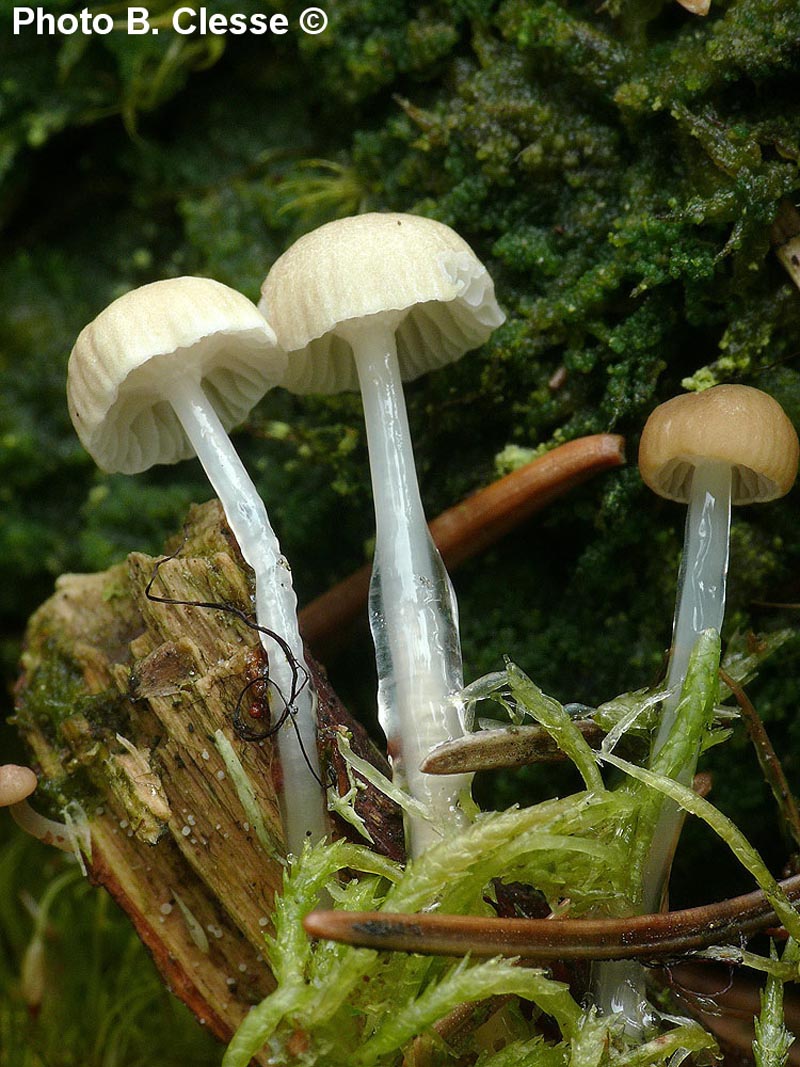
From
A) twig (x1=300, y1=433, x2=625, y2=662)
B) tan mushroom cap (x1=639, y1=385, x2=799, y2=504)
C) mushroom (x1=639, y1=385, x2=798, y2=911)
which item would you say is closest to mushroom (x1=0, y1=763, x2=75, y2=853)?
twig (x1=300, y1=433, x2=625, y2=662)

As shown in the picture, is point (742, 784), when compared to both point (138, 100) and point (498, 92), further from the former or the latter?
point (138, 100)

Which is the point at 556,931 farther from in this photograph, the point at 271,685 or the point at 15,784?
the point at 15,784

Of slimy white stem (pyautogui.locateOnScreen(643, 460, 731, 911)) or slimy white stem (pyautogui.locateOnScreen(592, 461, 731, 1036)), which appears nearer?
slimy white stem (pyautogui.locateOnScreen(592, 461, 731, 1036))

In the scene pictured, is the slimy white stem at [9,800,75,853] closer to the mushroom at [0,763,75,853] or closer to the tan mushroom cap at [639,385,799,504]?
the mushroom at [0,763,75,853]

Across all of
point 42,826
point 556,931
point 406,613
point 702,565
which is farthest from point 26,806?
point 702,565

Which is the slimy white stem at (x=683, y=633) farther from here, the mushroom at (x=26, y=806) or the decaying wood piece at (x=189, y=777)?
the mushroom at (x=26, y=806)

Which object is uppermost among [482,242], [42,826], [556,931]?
[482,242]

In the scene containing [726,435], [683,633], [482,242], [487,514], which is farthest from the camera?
[482,242]
